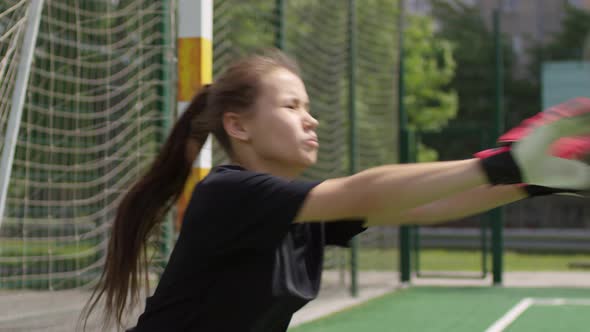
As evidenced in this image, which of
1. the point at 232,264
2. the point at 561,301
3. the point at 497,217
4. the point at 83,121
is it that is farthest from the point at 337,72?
the point at 232,264

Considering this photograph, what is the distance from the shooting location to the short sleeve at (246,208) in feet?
6.96

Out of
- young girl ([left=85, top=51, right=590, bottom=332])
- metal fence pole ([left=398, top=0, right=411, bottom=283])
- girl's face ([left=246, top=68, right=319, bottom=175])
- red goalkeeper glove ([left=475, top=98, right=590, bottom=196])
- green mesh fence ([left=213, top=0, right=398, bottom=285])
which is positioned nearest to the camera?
red goalkeeper glove ([left=475, top=98, right=590, bottom=196])

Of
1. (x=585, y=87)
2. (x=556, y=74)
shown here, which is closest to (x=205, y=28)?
(x=585, y=87)

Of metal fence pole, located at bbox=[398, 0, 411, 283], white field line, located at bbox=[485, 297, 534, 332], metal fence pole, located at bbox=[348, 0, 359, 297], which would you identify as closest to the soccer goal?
metal fence pole, located at bbox=[348, 0, 359, 297]

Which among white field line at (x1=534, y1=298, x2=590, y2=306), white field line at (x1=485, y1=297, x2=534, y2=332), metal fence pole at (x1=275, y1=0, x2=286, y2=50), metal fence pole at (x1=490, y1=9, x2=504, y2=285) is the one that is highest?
metal fence pole at (x1=275, y1=0, x2=286, y2=50)

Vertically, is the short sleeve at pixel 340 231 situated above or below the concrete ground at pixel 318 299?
above

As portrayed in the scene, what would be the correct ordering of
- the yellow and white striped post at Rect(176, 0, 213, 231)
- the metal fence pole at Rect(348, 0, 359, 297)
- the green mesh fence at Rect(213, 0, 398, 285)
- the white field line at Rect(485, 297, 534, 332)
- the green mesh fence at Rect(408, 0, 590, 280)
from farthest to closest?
the green mesh fence at Rect(408, 0, 590, 280), the green mesh fence at Rect(213, 0, 398, 285), the metal fence pole at Rect(348, 0, 359, 297), the white field line at Rect(485, 297, 534, 332), the yellow and white striped post at Rect(176, 0, 213, 231)

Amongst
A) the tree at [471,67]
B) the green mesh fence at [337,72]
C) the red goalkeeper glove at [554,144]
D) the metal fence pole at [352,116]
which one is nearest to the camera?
the red goalkeeper glove at [554,144]

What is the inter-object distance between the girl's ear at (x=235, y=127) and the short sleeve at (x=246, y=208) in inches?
7.0

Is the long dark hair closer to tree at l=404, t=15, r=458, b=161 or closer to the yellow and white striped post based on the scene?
the yellow and white striped post

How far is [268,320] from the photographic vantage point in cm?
231

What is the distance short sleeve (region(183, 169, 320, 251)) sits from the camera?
2.12 metres

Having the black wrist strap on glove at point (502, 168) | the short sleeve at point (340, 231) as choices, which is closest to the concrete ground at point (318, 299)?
the short sleeve at point (340, 231)

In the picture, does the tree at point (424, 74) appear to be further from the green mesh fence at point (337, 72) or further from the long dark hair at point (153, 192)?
the long dark hair at point (153, 192)
